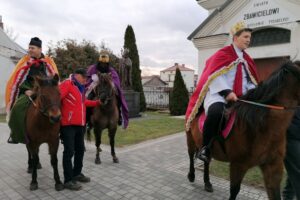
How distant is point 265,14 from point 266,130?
30.8 ft

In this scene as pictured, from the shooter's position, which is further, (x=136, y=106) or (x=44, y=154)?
(x=136, y=106)

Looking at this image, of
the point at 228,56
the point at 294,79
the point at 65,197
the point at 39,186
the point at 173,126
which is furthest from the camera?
the point at 173,126

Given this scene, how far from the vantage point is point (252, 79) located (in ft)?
11.9

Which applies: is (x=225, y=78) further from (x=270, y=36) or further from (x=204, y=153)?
(x=270, y=36)

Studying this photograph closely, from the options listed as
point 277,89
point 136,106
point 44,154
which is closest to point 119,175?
point 44,154

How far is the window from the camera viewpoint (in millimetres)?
10366

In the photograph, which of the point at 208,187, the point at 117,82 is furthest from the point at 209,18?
the point at 208,187

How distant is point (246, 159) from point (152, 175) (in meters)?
2.44

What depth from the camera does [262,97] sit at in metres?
3.02

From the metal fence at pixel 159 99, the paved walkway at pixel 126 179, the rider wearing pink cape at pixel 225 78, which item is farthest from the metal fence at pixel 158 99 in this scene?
the rider wearing pink cape at pixel 225 78

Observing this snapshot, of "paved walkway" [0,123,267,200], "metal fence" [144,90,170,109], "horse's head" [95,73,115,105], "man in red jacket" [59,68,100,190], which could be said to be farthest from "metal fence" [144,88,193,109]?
"man in red jacket" [59,68,100,190]

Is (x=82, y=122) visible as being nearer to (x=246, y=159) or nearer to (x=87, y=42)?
(x=246, y=159)

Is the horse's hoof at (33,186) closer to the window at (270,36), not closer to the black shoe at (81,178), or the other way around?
the black shoe at (81,178)

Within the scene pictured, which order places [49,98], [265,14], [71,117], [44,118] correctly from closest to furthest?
[49,98]
[44,118]
[71,117]
[265,14]
